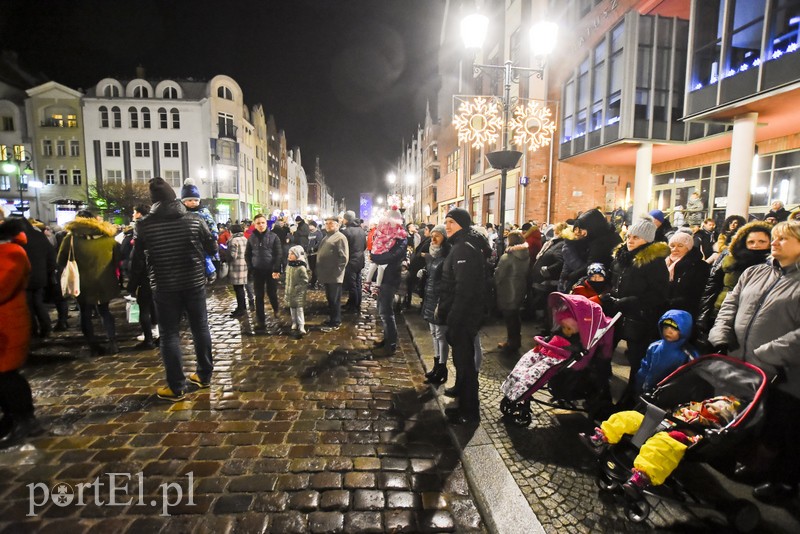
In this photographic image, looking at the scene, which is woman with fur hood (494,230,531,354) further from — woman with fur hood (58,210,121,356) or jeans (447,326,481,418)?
woman with fur hood (58,210,121,356)

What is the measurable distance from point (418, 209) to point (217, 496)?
60378mm

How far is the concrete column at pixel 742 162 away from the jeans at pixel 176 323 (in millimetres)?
12986

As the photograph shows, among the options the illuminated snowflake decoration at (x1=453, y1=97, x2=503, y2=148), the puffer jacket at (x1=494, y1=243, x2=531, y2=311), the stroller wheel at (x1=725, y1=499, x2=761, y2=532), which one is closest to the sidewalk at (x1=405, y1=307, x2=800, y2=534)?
the stroller wheel at (x1=725, y1=499, x2=761, y2=532)

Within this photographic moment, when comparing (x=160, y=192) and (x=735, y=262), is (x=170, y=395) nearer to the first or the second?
(x=160, y=192)

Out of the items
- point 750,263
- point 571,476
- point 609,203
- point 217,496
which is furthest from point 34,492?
point 609,203

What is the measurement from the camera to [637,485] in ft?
8.73

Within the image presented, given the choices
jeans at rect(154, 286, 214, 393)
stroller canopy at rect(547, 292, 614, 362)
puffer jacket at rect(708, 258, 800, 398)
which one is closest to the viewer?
puffer jacket at rect(708, 258, 800, 398)

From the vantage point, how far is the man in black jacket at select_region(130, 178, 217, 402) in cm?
430

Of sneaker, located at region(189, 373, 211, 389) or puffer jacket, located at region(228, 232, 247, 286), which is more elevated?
puffer jacket, located at region(228, 232, 247, 286)

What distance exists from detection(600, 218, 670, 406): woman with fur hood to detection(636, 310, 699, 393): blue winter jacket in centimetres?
45

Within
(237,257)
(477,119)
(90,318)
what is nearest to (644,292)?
(237,257)

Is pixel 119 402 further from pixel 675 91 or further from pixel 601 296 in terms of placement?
pixel 675 91

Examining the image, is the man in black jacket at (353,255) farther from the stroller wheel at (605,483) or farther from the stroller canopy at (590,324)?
the stroller wheel at (605,483)

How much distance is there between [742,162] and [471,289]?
10.9 metres
